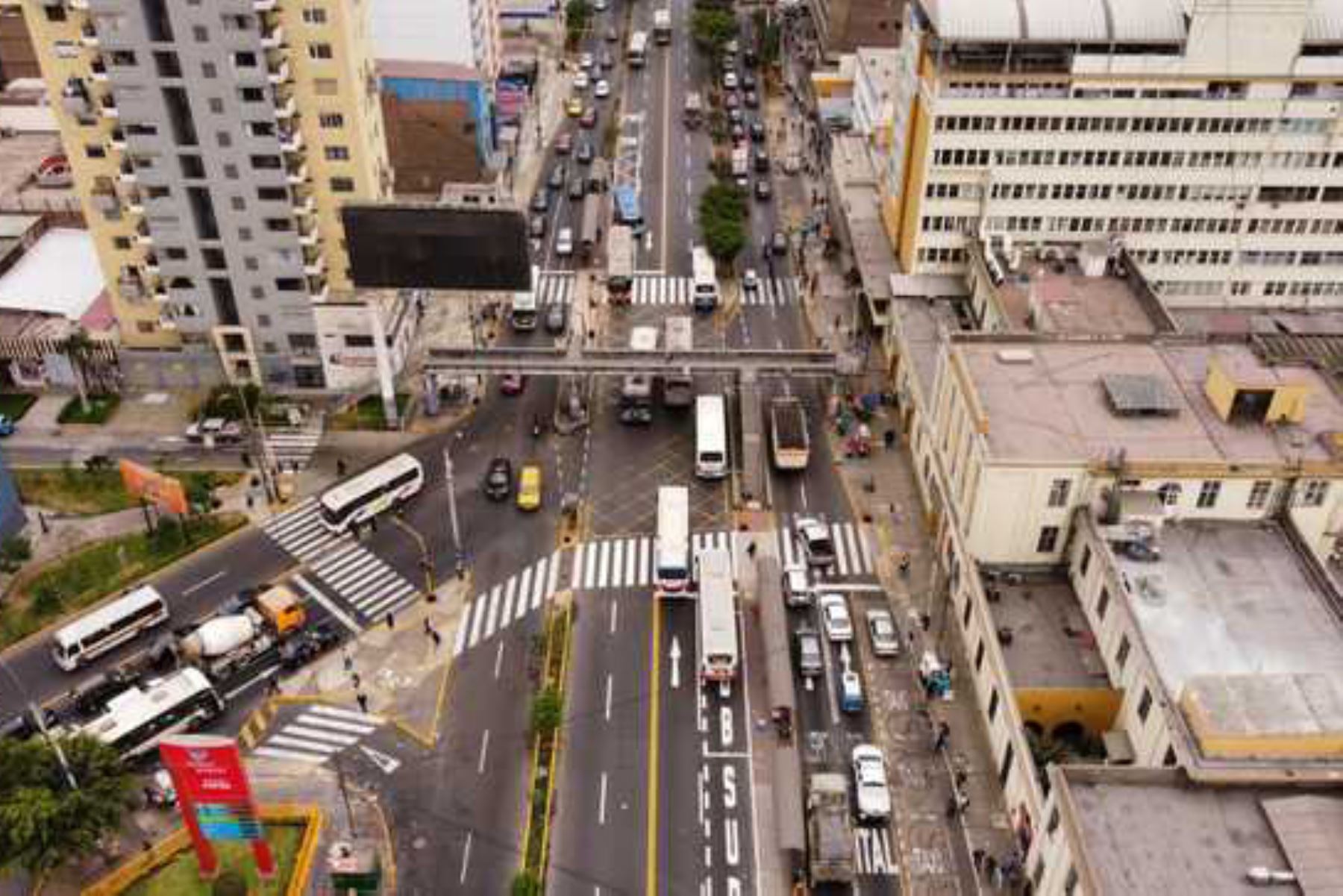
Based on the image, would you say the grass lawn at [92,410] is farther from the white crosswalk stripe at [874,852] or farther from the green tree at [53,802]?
the white crosswalk stripe at [874,852]

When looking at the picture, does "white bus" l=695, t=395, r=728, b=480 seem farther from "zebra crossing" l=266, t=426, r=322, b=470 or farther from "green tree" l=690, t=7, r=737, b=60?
"green tree" l=690, t=7, r=737, b=60

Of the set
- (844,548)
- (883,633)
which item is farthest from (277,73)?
(883,633)

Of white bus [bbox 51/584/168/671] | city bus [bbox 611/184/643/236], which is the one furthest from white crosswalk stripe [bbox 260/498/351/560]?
city bus [bbox 611/184/643/236]

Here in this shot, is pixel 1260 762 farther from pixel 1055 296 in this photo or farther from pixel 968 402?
pixel 1055 296

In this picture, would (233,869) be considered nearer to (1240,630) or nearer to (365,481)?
(365,481)

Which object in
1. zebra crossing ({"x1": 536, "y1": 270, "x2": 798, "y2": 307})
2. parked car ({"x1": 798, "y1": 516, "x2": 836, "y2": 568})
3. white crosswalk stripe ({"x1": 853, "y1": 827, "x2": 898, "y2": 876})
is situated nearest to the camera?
white crosswalk stripe ({"x1": 853, "y1": 827, "x2": 898, "y2": 876})
